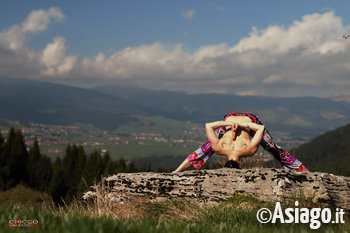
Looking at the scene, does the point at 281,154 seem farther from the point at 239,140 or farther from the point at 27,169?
the point at 27,169

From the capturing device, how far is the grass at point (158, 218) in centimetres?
339

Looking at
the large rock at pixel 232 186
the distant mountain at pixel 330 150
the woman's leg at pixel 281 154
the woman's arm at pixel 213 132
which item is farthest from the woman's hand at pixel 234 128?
the distant mountain at pixel 330 150

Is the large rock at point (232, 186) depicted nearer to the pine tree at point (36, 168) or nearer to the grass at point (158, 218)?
the grass at point (158, 218)

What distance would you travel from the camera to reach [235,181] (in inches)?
285

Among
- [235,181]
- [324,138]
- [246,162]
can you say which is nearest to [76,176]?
[246,162]

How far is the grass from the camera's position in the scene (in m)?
3.39

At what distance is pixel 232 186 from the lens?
7156mm

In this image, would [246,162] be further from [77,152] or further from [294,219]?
[77,152]

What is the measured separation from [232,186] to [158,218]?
2227 mm

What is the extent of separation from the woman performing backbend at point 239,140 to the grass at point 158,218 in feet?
6.00

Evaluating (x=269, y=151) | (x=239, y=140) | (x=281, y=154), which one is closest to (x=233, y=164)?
(x=239, y=140)

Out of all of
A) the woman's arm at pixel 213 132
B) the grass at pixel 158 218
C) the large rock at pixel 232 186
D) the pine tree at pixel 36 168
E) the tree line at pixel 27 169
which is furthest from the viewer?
the pine tree at pixel 36 168

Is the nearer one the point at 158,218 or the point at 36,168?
the point at 158,218

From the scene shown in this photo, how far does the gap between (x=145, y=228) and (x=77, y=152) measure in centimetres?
6254
